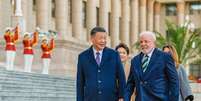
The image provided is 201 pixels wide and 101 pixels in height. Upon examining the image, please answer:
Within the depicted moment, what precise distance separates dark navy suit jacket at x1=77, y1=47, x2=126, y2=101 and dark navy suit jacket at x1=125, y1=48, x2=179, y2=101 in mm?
282

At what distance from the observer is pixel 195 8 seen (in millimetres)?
70125

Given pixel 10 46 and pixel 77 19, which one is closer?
pixel 10 46

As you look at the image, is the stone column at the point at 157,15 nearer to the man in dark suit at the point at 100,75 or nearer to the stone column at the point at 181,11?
the stone column at the point at 181,11

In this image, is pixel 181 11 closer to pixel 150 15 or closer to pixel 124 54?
pixel 150 15

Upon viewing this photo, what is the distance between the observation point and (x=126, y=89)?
757cm

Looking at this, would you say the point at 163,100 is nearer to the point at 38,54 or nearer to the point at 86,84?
the point at 86,84

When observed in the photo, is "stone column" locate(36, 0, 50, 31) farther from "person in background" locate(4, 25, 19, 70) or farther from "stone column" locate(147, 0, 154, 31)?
"stone column" locate(147, 0, 154, 31)

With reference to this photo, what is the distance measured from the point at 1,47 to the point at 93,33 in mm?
20309

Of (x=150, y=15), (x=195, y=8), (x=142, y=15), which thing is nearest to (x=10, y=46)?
(x=142, y=15)

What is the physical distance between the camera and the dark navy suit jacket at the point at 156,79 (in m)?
7.33

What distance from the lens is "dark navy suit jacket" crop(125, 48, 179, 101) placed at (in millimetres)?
7332

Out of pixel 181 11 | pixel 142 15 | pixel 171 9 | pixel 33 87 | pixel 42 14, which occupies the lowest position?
pixel 33 87

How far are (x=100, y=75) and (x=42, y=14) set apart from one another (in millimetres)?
33257

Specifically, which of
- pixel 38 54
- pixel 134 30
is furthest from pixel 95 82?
pixel 134 30
